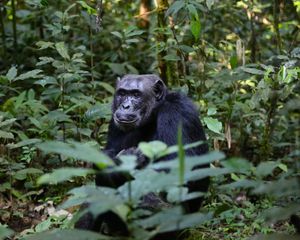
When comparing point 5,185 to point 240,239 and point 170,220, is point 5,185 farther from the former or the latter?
point 170,220

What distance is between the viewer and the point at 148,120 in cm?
550

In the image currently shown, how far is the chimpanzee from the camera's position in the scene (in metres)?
5.00

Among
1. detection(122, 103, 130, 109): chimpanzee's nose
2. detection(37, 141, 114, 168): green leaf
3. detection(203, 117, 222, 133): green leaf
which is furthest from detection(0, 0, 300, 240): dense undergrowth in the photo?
detection(37, 141, 114, 168): green leaf

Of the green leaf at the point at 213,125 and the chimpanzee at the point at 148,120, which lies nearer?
the chimpanzee at the point at 148,120

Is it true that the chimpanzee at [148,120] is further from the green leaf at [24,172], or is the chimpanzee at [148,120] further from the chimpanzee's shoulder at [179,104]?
the green leaf at [24,172]

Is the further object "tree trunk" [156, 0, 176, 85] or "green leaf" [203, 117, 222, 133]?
"tree trunk" [156, 0, 176, 85]

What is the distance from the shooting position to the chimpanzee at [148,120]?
197 inches

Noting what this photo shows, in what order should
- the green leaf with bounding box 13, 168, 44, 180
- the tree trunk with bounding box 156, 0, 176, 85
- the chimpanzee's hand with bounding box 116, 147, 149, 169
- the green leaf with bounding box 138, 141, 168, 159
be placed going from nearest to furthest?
the green leaf with bounding box 138, 141, 168, 159, the chimpanzee's hand with bounding box 116, 147, 149, 169, the green leaf with bounding box 13, 168, 44, 180, the tree trunk with bounding box 156, 0, 176, 85

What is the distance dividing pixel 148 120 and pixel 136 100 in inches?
8.9

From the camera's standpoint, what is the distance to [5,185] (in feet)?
19.9

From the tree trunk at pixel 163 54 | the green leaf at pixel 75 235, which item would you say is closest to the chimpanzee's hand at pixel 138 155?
the green leaf at pixel 75 235

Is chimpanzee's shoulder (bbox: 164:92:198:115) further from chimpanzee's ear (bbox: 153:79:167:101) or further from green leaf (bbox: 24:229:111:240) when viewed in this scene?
green leaf (bbox: 24:229:111:240)

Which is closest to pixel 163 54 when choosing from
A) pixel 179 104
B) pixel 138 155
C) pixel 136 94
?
pixel 136 94

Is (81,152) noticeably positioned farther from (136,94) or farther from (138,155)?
(136,94)
